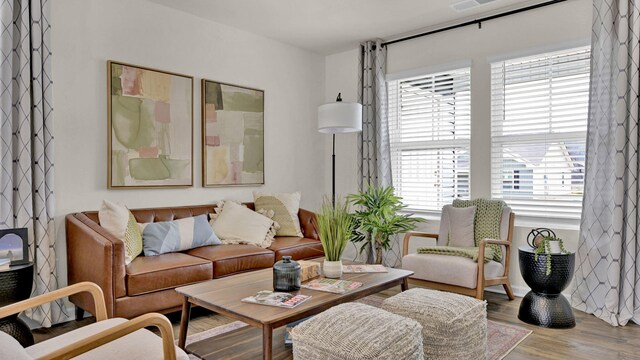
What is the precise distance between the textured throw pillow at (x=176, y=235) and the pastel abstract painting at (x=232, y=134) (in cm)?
63

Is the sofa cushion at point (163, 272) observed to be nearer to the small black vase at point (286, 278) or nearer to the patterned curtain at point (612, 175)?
the small black vase at point (286, 278)

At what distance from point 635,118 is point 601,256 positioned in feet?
3.45

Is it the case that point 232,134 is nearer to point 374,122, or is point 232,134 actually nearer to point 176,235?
point 176,235

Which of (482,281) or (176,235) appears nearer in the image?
(482,281)

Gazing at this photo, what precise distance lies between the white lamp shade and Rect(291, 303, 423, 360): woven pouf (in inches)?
94.9

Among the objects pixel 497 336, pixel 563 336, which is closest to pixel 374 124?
pixel 497 336

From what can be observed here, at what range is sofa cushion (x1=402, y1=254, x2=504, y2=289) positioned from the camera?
10.6 feet

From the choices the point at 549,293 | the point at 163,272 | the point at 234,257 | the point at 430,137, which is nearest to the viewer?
the point at 163,272

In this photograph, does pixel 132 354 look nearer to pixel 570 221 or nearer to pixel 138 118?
pixel 138 118

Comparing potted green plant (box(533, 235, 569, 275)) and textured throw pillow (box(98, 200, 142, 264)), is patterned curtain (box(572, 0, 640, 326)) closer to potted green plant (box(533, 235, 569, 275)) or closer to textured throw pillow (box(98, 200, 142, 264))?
potted green plant (box(533, 235, 569, 275))

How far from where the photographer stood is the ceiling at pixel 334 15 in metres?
3.80

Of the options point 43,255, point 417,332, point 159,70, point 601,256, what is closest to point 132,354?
point 417,332

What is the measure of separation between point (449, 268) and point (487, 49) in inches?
85.4

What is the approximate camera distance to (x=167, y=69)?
12.8ft
